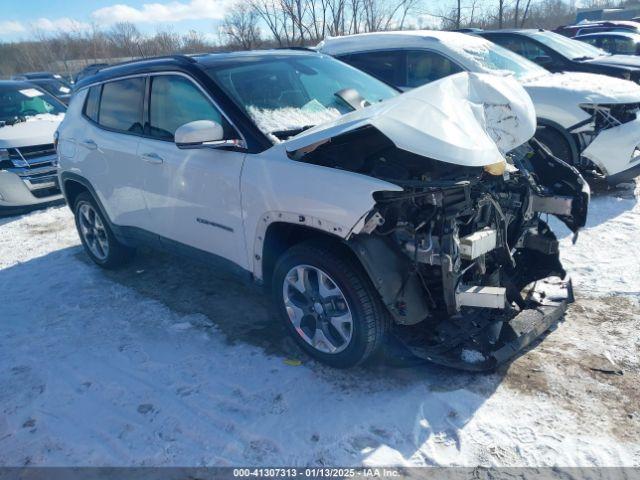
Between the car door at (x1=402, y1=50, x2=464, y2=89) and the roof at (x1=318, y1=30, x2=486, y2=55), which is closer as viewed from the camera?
the car door at (x1=402, y1=50, x2=464, y2=89)

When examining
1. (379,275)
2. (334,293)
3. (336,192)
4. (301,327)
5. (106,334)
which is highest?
(336,192)

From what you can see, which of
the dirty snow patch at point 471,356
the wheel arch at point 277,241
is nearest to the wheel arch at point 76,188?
the wheel arch at point 277,241

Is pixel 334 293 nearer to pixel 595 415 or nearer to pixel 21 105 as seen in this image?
pixel 595 415

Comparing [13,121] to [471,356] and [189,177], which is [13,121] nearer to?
[189,177]

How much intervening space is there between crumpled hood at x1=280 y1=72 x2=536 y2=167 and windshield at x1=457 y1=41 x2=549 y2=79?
3401 millimetres

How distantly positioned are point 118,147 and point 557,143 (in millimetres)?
4891

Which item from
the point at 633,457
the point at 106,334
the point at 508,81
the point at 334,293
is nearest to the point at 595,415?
the point at 633,457

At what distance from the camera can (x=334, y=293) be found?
3111 millimetres

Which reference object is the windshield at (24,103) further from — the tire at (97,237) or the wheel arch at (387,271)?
the wheel arch at (387,271)

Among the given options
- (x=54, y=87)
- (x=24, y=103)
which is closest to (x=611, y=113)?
(x=24, y=103)

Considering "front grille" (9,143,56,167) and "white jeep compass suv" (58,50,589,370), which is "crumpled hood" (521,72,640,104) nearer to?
"white jeep compass suv" (58,50,589,370)

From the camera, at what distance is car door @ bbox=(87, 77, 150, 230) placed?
4.27 meters

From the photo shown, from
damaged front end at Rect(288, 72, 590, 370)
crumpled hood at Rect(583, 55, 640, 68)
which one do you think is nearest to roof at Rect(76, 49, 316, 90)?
damaged front end at Rect(288, 72, 590, 370)

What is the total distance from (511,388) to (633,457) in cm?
68
